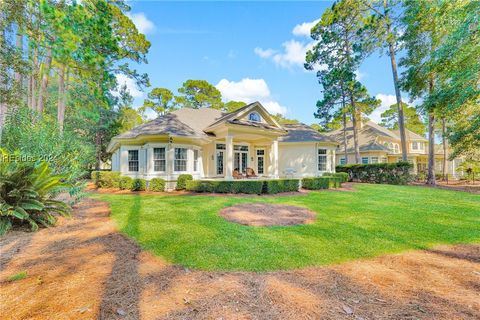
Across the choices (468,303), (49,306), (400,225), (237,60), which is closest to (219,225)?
(49,306)

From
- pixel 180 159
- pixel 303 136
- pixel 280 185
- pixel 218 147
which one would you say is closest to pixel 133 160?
pixel 180 159

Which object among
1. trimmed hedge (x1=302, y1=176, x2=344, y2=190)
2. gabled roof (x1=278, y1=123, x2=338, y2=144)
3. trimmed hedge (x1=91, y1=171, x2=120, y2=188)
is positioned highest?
gabled roof (x1=278, y1=123, x2=338, y2=144)

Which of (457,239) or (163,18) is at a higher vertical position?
(163,18)

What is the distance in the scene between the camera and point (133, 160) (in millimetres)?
14758

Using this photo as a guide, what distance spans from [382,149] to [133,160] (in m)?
26.7

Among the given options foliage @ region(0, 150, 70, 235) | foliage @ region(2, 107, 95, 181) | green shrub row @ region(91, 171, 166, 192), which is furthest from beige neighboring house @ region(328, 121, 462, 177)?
foliage @ region(0, 150, 70, 235)

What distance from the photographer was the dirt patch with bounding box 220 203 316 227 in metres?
6.41

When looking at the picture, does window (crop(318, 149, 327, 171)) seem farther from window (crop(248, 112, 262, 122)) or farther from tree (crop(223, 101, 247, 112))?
tree (crop(223, 101, 247, 112))

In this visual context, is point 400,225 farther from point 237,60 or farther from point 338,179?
point 237,60

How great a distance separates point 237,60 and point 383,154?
70.4 feet

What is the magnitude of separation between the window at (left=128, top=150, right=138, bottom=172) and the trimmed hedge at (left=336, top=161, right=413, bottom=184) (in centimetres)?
1823

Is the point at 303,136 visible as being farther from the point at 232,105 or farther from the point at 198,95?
the point at 198,95

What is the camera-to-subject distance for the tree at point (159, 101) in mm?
38000

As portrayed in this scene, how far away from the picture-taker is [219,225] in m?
5.95
